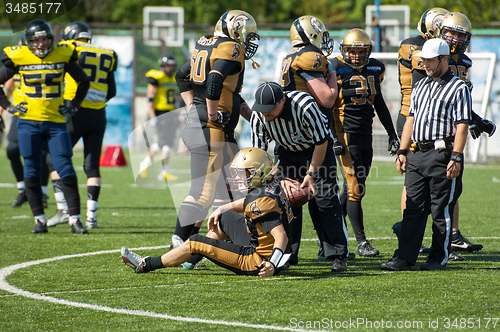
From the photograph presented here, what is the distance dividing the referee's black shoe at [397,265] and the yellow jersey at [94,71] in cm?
433

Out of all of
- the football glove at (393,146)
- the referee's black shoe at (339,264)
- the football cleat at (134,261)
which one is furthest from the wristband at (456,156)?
the football cleat at (134,261)

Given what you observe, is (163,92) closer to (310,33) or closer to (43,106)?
(43,106)

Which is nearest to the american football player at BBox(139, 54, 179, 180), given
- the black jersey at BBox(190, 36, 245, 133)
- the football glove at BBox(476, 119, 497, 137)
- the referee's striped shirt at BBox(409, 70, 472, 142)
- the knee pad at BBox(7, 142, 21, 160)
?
the knee pad at BBox(7, 142, 21, 160)

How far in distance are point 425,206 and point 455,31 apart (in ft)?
5.81

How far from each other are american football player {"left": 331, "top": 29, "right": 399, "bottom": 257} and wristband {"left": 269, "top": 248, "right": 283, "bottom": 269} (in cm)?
159

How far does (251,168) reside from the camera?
475cm

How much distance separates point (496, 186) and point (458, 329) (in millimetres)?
8493

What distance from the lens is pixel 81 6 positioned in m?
30.5

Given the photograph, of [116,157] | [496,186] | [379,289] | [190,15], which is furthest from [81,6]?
[379,289]

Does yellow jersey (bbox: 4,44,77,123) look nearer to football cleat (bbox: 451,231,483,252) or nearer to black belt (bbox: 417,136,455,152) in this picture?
black belt (bbox: 417,136,455,152)

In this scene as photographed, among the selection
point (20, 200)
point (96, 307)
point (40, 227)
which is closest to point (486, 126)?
point (96, 307)

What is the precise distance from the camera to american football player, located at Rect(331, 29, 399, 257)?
607cm

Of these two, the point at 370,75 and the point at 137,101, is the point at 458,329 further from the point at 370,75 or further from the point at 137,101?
the point at 137,101

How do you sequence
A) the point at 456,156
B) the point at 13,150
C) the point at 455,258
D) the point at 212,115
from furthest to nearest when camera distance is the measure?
the point at 13,150 < the point at 455,258 < the point at 212,115 < the point at 456,156
